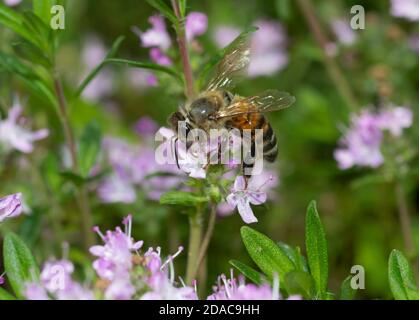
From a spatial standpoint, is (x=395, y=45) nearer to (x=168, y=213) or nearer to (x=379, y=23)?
(x=379, y=23)

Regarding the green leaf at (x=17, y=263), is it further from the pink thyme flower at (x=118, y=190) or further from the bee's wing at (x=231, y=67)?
the pink thyme flower at (x=118, y=190)

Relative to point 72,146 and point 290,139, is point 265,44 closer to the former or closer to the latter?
point 290,139

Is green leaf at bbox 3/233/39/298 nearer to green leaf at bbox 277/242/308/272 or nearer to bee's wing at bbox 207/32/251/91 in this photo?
green leaf at bbox 277/242/308/272


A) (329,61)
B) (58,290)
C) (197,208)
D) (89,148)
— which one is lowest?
(58,290)

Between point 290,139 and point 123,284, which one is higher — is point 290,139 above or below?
above

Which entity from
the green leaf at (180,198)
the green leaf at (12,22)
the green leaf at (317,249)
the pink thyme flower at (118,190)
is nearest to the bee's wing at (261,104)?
the green leaf at (180,198)

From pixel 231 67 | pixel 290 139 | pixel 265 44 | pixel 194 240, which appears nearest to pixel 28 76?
pixel 231 67

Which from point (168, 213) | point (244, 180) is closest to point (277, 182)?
point (168, 213)
